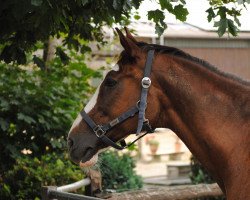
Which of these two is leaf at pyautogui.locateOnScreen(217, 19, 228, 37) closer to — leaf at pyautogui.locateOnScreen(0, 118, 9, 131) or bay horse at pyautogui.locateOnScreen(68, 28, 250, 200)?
bay horse at pyautogui.locateOnScreen(68, 28, 250, 200)

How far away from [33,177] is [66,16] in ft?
10.5

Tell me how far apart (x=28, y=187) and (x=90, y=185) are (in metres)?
2.35

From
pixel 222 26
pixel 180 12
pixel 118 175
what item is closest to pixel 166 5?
pixel 180 12

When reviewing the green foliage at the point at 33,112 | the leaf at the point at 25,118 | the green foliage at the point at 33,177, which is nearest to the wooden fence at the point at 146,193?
the leaf at the point at 25,118

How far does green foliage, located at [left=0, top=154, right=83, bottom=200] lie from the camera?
729 centimetres

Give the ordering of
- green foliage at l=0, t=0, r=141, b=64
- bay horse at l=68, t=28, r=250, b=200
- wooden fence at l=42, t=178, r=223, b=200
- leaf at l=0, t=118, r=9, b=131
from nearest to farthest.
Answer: bay horse at l=68, t=28, r=250, b=200 < green foliage at l=0, t=0, r=141, b=64 < wooden fence at l=42, t=178, r=223, b=200 < leaf at l=0, t=118, r=9, b=131

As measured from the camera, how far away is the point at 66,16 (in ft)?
15.9

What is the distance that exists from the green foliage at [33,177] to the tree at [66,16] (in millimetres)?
2314

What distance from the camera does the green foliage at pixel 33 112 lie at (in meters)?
6.82

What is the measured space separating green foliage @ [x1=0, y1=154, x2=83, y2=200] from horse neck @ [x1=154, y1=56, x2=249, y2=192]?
12.8ft

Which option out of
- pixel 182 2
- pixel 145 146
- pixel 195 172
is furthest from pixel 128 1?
pixel 145 146

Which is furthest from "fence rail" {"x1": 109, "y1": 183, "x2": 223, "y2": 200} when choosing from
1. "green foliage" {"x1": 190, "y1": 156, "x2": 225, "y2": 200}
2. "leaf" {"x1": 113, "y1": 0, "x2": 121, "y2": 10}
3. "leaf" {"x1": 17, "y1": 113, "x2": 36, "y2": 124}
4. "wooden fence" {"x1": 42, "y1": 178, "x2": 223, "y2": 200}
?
"green foliage" {"x1": 190, "y1": 156, "x2": 225, "y2": 200}

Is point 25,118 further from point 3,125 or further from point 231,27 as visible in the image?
point 231,27

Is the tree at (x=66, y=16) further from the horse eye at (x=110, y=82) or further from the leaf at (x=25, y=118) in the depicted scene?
the leaf at (x=25, y=118)
